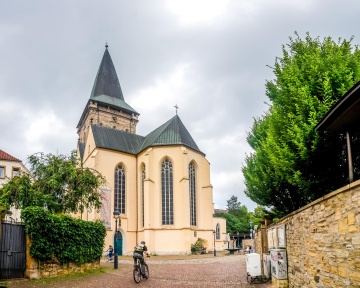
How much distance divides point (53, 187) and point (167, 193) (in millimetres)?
17632

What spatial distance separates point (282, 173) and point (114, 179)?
94.5 feet

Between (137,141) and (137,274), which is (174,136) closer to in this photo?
(137,141)

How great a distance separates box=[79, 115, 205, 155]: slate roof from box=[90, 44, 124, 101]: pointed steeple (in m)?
12.5

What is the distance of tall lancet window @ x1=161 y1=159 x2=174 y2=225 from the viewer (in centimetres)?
3656

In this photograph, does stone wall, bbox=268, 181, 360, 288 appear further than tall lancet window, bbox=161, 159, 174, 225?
No

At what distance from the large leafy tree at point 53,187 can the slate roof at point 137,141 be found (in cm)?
1621

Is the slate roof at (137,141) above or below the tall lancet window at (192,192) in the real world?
above

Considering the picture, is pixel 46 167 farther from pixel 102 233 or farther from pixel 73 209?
pixel 102 233

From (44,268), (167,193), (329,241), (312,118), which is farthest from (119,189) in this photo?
(329,241)

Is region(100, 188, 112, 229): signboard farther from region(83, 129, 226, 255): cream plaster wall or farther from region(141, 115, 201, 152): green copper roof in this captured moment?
region(141, 115, 201, 152): green copper roof

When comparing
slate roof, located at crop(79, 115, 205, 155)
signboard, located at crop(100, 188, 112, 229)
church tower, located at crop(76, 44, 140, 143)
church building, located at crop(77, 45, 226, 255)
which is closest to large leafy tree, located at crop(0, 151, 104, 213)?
church building, located at crop(77, 45, 226, 255)

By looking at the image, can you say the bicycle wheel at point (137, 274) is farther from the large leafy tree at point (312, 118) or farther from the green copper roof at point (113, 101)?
the green copper roof at point (113, 101)

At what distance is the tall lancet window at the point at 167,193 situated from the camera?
120ft

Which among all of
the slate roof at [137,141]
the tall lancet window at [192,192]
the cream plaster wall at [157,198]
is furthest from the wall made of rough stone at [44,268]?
the slate roof at [137,141]
